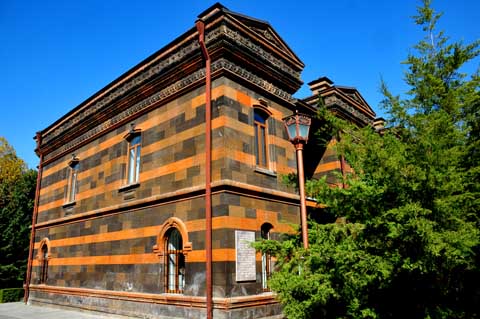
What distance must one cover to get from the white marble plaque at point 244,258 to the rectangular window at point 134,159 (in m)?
4.97

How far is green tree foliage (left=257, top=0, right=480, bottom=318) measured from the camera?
5758mm

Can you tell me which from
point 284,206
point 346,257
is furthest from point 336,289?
point 284,206

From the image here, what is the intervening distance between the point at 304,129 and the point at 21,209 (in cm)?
2263

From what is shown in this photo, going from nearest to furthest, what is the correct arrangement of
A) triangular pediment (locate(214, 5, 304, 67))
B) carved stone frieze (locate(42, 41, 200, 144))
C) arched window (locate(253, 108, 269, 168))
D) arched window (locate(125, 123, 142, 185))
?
triangular pediment (locate(214, 5, 304, 67)), arched window (locate(253, 108, 269, 168)), carved stone frieze (locate(42, 41, 200, 144)), arched window (locate(125, 123, 142, 185))

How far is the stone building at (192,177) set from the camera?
354 inches

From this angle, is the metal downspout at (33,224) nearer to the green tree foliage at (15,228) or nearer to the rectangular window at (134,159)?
the green tree foliage at (15,228)

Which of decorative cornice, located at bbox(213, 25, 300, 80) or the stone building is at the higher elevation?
decorative cornice, located at bbox(213, 25, 300, 80)

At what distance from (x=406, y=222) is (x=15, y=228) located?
24147 mm

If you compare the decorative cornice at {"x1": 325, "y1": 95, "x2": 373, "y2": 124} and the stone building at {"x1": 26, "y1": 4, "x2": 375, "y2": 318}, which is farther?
the decorative cornice at {"x1": 325, "y1": 95, "x2": 373, "y2": 124}

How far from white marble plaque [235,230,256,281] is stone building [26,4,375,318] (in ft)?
0.11

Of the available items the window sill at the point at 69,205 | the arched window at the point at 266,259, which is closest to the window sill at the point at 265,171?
the arched window at the point at 266,259

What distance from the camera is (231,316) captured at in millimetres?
8180

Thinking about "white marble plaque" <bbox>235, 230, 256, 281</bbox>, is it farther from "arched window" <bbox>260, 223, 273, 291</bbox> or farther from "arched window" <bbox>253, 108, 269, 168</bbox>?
"arched window" <bbox>253, 108, 269, 168</bbox>

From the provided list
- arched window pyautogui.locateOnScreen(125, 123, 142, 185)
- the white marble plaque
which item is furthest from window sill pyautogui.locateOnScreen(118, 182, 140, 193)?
the white marble plaque
